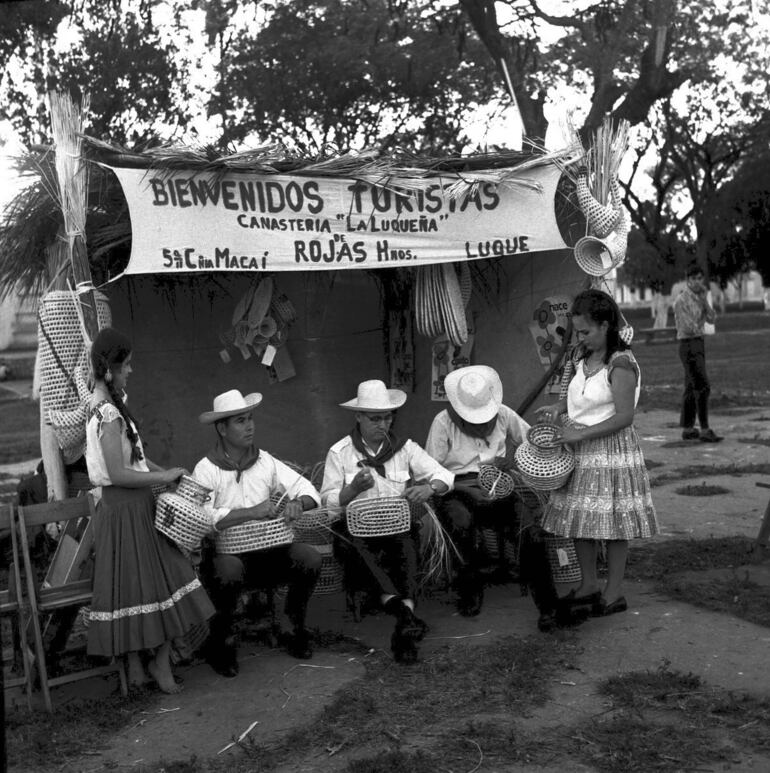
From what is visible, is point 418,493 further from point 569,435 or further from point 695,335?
point 695,335

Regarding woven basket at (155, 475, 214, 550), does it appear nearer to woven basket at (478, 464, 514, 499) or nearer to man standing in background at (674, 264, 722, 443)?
woven basket at (478, 464, 514, 499)

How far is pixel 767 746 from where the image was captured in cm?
377

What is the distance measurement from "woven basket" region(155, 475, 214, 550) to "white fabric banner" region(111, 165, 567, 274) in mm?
1239

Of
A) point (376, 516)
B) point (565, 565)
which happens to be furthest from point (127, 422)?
point (565, 565)

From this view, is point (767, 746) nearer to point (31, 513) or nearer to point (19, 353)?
point (31, 513)

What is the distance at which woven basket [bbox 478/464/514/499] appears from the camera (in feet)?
18.2

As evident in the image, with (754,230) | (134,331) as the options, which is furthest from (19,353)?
(134,331)

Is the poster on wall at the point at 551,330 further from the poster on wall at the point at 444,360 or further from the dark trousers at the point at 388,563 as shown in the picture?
the dark trousers at the point at 388,563

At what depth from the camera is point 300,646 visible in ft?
16.5

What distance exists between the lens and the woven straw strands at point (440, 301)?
6.45 metres

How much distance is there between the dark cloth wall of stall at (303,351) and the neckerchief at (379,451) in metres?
1.57

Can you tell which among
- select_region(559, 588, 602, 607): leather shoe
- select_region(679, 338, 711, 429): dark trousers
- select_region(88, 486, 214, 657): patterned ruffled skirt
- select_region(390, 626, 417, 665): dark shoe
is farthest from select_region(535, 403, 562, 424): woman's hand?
select_region(679, 338, 711, 429): dark trousers

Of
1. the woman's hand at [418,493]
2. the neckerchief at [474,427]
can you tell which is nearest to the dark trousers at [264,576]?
the woman's hand at [418,493]

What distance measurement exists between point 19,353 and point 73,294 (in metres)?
37.2
